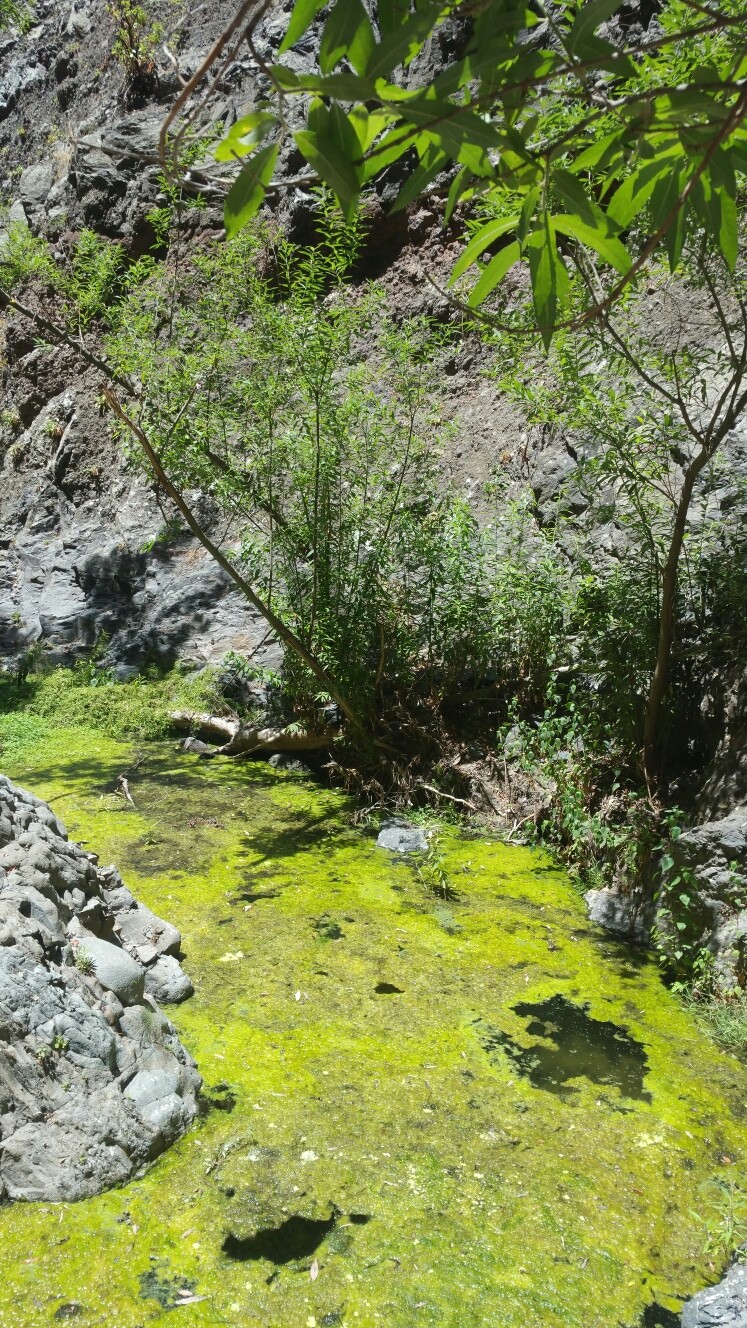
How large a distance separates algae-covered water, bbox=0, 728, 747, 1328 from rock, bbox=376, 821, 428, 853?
0.28m

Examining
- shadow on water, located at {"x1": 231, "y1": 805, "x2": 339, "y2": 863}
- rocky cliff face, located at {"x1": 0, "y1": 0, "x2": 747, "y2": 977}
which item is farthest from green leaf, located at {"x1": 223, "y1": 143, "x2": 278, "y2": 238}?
shadow on water, located at {"x1": 231, "y1": 805, "x2": 339, "y2": 863}

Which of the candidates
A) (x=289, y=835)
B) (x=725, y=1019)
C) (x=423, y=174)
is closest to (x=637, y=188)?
(x=423, y=174)

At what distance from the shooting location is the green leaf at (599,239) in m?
0.92

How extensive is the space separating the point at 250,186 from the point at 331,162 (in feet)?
0.24

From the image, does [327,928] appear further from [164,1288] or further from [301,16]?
[301,16]

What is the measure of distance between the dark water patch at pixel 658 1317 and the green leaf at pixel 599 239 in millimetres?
2079

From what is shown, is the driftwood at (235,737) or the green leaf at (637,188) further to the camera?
the driftwood at (235,737)

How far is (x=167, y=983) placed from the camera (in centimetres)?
307

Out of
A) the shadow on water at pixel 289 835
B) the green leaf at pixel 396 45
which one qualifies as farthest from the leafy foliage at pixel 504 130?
the shadow on water at pixel 289 835

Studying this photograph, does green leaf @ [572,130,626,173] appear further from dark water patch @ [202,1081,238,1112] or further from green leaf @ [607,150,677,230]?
dark water patch @ [202,1081,238,1112]

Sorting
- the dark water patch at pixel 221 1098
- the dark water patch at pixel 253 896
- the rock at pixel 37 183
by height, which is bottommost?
the dark water patch at pixel 253 896

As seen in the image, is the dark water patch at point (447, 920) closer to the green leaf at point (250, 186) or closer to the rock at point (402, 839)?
the rock at point (402, 839)

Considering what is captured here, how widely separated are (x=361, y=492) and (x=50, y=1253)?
14.2 ft

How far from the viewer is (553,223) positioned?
974 millimetres
